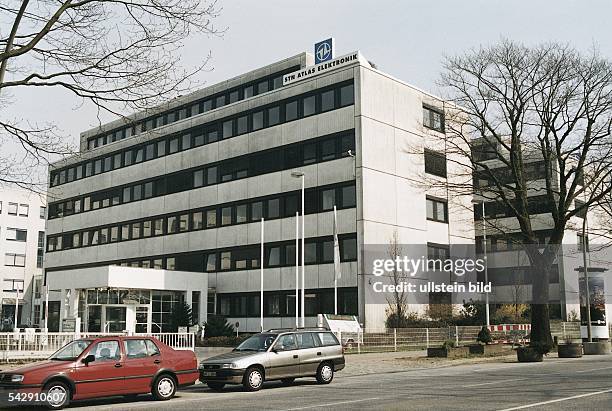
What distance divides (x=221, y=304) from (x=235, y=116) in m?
14.3

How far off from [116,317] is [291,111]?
19055mm

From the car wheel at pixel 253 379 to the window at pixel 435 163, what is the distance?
106 ft

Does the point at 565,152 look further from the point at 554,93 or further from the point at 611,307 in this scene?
the point at 611,307

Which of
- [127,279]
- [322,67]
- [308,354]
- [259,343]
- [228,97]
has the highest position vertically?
[228,97]

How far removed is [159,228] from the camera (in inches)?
2286

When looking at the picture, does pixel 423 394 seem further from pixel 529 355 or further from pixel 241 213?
pixel 241 213

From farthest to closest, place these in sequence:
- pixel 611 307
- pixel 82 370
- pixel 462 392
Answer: pixel 611 307
pixel 462 392
pixel 82 370

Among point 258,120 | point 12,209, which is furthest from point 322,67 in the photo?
point 12,209

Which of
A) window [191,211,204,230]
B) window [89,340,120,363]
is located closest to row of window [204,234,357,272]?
window [191,211,204,230]

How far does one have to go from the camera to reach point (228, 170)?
52.6m

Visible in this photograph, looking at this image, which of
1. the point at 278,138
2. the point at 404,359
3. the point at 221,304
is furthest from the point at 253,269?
the point at 404,359

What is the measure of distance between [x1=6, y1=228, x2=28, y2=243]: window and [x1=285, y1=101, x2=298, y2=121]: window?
62197 millimetres

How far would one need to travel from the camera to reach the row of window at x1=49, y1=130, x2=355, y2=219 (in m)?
45.8

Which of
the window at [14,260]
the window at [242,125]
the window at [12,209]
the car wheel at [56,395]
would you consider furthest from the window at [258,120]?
the window at [12,209]
